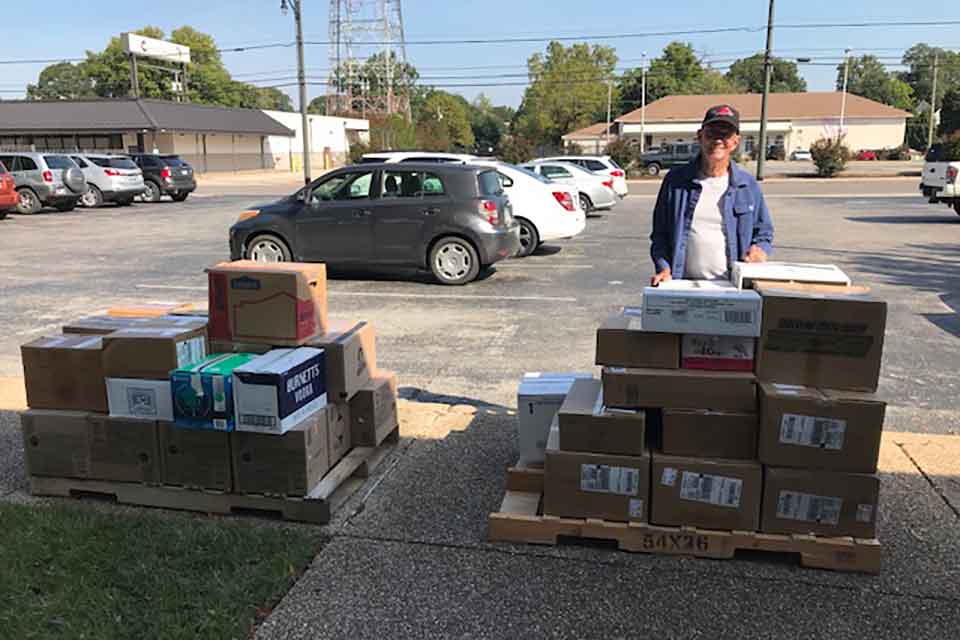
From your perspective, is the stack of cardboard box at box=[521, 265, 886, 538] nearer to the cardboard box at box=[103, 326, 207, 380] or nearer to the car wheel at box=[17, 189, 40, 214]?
the cardboard box at box=[103, 326, 207, 380]

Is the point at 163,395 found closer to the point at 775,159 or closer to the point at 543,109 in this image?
the point at 775,159

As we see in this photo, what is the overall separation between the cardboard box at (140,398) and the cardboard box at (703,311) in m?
2.47

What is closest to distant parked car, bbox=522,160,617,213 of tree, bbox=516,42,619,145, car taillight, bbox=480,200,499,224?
car taillight, bbox=480,200,499,224

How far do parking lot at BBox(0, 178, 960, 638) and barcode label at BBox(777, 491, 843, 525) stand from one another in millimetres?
236

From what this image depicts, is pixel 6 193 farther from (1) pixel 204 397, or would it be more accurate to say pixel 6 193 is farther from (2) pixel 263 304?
(1) pixel 204 397

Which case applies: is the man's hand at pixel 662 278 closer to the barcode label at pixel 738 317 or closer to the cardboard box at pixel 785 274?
the cardboard box at pixel 785 274

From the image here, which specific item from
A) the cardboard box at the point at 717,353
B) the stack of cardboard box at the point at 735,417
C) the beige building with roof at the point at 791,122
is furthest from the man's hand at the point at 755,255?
the beige building with roof at the point at 791,122

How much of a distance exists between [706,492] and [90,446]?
10.5 ft

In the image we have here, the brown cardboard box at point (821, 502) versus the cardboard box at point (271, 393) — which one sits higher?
the cardboard box at point (271, 393)

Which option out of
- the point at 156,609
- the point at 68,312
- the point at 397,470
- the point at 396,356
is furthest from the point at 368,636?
the point at 68,312

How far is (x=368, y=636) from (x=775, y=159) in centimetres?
7897

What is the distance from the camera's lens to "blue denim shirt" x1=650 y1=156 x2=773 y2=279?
4277mm

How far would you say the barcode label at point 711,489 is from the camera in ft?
12.0

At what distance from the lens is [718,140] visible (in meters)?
4.08
